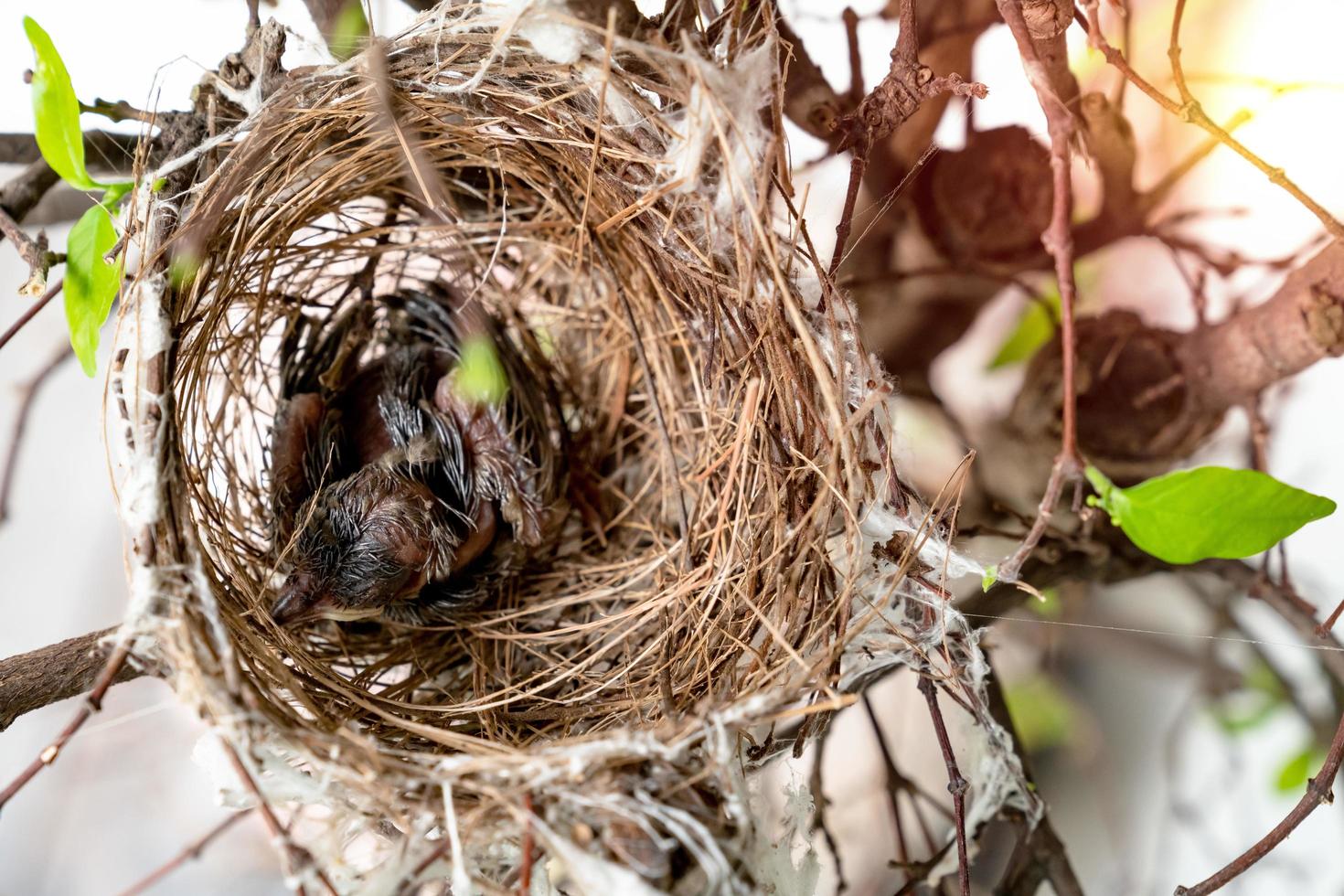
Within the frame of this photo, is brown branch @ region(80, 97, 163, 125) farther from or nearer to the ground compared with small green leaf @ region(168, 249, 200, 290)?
farther from the ground

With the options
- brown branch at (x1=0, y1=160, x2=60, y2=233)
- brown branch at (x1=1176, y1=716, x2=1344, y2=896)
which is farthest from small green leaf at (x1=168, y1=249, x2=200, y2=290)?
brown branch at (x1=1176, y1=716, x2=1344, y2=896)

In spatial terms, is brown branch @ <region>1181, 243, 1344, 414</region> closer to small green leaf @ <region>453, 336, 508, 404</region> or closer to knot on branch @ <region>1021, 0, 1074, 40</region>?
knot on branch @ <region>1021, 0, 1074, 40</region>

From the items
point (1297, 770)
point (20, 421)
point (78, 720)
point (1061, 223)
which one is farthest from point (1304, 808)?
point (20, 421)

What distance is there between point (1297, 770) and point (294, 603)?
922 mm

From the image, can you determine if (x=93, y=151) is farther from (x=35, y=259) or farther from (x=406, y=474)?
(x=406, y=474)

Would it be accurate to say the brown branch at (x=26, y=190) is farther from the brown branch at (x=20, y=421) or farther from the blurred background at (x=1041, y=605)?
the brown branch at (x=20, y=421)

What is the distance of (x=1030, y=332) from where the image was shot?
82 centimetres

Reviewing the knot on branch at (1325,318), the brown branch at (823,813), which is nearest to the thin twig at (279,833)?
the brown branch at (823,813)

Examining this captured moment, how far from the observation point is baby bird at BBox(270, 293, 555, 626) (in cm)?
78

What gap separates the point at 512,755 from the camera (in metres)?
0.56

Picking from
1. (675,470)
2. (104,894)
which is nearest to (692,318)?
(675,470)

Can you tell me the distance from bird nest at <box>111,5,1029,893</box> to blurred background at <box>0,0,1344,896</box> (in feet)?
0.35

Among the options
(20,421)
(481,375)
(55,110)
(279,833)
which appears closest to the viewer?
(279,833)

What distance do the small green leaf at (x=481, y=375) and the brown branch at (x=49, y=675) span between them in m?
0.36
